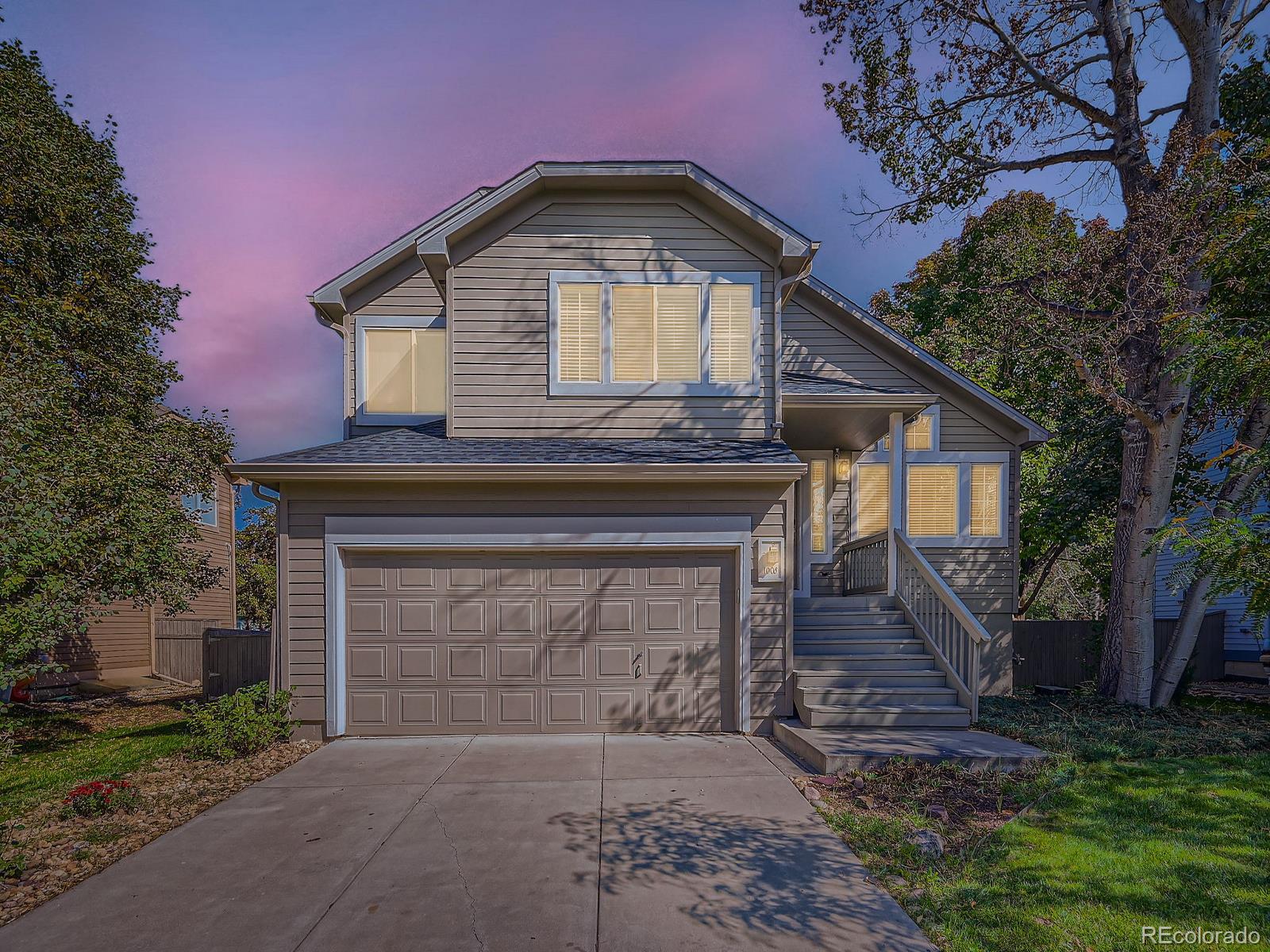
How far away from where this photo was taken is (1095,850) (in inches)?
175

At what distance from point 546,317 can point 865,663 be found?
5.96m

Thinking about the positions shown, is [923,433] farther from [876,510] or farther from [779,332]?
[779,332]

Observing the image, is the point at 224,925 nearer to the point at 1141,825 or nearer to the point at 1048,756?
the point at 1141,825

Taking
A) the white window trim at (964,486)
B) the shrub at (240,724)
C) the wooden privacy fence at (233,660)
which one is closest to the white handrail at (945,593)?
the white window trim at (964,486)

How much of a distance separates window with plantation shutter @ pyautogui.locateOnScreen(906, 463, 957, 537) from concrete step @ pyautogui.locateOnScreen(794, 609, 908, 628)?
328cm

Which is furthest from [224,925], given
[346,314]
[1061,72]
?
[1061,72]

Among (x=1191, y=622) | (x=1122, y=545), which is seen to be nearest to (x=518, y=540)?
(x=1122, y=545)

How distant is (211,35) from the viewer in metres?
11.2

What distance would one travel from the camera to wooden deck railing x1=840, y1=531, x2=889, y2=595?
997 cm

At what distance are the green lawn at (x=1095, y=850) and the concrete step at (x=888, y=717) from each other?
0.78m

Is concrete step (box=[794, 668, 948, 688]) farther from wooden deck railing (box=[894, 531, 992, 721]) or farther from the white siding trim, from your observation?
the white siding trim

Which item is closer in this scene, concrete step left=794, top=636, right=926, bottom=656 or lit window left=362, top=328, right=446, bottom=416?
concrete step left=794, top=636, right=926, bottom=656

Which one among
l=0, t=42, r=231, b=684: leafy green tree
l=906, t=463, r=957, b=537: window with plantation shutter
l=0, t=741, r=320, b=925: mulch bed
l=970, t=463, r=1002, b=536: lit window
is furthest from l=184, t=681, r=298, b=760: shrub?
l=970, t=463, r=1002, b=536: lit window

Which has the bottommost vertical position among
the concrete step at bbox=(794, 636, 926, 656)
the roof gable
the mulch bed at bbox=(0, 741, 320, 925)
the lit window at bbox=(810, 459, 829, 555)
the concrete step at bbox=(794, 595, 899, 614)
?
the mulch bed at bbox=(0, 741, 320, 925)
